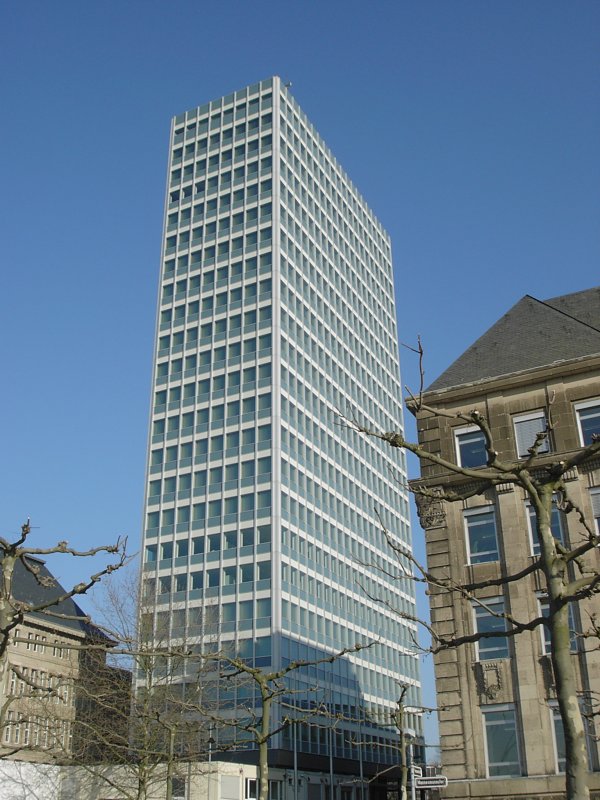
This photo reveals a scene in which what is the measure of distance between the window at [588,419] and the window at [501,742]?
32.6 ft

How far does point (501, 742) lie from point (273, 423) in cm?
5023

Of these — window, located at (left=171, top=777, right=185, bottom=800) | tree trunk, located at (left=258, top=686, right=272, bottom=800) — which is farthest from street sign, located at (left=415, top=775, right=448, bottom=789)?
window, located at (left=171, top=777, right=185, bottom=800)

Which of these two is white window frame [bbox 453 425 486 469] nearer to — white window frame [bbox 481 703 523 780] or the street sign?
white window frame [bbox 481 703 523 780]

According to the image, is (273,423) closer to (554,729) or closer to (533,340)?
(533,340)

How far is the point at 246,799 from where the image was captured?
149ft

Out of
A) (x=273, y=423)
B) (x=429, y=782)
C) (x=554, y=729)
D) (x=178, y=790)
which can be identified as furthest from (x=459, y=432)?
(x=273, y=423)

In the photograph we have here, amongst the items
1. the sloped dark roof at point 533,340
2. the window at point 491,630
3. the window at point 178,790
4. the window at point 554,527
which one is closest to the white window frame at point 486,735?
the window at point 491,630

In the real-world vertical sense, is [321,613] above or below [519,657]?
above

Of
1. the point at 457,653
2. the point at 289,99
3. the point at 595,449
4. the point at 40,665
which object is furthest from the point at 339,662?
the point at 595,449

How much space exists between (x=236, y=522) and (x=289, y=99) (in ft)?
159

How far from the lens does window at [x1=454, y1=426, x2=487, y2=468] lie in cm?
3438

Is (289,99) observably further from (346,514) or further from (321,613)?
(321,613)

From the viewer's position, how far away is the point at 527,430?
33.6 m

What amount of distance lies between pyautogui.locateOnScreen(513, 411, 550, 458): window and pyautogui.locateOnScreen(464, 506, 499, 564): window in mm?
2572
